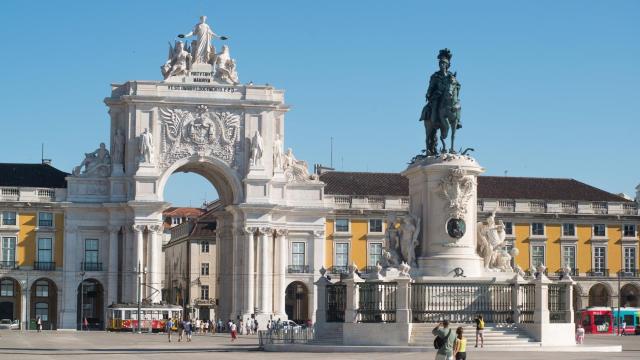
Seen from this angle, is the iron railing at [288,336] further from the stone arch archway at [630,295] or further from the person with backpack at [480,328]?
the stone arch archway at [630,295]

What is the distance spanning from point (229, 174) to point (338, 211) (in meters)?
8.81

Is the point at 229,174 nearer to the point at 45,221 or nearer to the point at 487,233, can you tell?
the point at 45,221

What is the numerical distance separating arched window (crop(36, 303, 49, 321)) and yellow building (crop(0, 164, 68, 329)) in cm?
9

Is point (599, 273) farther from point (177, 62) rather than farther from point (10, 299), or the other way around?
point (10, 299)

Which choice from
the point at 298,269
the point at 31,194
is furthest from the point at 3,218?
the point at 298,269

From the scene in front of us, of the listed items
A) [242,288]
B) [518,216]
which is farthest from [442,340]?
[518,216]

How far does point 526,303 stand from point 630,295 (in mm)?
56615

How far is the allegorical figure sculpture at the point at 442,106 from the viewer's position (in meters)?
47.8

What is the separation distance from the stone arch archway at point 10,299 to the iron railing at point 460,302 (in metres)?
51.8

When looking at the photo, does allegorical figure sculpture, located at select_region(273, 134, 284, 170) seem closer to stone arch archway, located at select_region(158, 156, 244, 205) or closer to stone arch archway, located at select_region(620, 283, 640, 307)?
stone arch archway, located at select_region(158, 156, 244, 205)

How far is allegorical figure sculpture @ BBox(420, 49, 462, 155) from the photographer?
47781 millimetres

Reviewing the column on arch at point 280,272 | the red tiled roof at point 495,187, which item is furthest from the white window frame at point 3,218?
the red tiled roof at point 495,187

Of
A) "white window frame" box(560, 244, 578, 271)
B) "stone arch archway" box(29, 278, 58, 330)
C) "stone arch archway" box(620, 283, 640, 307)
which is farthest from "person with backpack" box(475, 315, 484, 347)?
"stone arch archway" box(620, 283, 640, 307)

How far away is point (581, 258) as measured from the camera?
10062 cm
